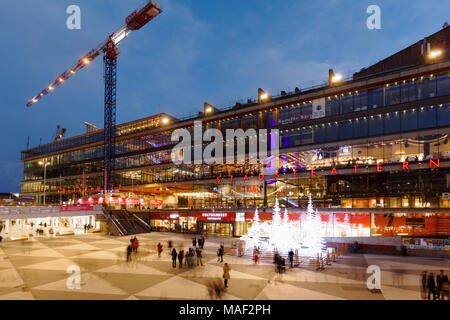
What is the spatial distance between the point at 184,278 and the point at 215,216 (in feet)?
92.5

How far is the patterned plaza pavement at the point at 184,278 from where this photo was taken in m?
16.6

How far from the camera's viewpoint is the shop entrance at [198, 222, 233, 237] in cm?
4762

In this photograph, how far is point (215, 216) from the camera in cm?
4838

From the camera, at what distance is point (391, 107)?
40.4 meters

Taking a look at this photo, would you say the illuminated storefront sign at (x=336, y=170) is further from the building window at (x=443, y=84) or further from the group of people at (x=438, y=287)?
the group of people at (x=438, y=287)

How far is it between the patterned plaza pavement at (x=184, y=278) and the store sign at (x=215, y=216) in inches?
668

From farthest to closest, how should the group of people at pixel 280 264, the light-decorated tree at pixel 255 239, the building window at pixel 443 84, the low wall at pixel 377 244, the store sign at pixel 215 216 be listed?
the store sign at pixel 215 216 < the building window at pixel 443 84 < the light-decorated tree at pixel 255 239 < the low wall at pixel 377 244 < the group of people at pixel 280 264

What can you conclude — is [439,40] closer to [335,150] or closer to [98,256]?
[335,150]

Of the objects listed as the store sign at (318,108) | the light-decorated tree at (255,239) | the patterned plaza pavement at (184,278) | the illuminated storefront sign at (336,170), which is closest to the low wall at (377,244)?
the patterned plaza pavement at (184,278)

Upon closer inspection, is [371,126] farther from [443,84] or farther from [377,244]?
[377,244]

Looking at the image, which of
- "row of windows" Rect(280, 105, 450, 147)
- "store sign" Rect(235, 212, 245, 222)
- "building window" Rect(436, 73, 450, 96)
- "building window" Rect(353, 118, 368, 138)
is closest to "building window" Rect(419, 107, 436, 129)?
"row of windows" Rect(280, 105, 450, 147)
